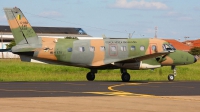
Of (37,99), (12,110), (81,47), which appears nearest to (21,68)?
(81,47)

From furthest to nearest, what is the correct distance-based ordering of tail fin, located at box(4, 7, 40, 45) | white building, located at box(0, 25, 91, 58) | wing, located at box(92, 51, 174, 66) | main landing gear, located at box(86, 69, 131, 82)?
white building, located at box(0, 25, 91, 58), main landing gear, located at box(86, 69, 131, 82), wing, located at box(92, 51, 174, 66), tail fin, located at box(4, 7, 40, 45)

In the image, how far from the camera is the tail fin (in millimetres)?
38250

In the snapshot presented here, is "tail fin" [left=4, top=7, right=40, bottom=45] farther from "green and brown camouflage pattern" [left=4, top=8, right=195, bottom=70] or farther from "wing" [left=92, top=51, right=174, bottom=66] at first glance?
"wing" [left=92, top=51, right=174, bottom=66]

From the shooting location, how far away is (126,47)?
40125 millimetres

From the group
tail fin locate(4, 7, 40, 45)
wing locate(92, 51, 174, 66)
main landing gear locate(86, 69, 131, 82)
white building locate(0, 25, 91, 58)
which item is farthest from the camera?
white building locate(0, 25, 91, 58)

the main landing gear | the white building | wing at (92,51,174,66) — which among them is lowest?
the main landing gear

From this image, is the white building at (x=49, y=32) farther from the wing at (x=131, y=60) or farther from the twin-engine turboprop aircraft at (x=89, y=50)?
the wing at (x=131, y=60)

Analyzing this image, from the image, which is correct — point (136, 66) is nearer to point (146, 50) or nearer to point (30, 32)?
point (146, 50)

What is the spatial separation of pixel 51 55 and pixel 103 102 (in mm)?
17655

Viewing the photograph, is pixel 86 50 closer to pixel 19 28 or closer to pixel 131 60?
pixel 131 60

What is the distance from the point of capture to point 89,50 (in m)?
39.7

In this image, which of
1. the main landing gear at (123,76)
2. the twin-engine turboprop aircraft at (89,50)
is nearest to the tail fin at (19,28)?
the twin-engine turboprop aircraft at (89,50)

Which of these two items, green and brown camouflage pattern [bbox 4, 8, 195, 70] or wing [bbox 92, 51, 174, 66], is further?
wing [bbox 92, 51, 174, 66]

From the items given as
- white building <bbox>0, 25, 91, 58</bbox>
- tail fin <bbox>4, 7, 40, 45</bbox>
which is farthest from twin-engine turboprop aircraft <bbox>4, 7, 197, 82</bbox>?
white building <bbox>0, 25, 91, 58</bbox>
